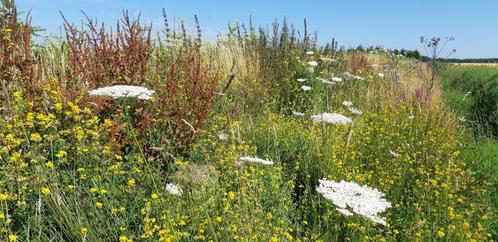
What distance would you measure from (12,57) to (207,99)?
5.44 feet

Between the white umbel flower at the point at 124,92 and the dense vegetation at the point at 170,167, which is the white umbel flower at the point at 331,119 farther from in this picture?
the white umbel flower at the point at 124,92

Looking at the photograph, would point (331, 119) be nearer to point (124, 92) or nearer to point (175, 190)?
point (175, 190)

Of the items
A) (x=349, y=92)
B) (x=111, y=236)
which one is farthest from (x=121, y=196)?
(x=349, y=92)

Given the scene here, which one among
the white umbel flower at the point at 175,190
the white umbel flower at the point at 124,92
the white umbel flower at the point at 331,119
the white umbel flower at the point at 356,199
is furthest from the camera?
the white umbel flower at the point at 331,119

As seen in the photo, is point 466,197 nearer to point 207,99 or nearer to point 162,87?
point 207,99

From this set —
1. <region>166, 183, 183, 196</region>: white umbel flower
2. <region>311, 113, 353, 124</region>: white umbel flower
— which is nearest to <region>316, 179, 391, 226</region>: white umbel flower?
<region>166, 183, 183, 196</region>: white umbel flower

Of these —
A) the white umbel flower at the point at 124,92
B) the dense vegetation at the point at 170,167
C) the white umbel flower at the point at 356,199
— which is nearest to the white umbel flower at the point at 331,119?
the dense vegetation at the point at 170,167

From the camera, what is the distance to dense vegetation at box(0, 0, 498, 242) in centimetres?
300

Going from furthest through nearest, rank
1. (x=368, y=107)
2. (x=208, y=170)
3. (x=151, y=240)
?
(x=368, y=107), (x=208, y=170), (x=151, y=240)

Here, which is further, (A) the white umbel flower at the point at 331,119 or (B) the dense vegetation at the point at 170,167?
(A) the white umbel flower at the point at 331,119

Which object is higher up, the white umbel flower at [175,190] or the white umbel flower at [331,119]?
the white umbel flower at [331,119]

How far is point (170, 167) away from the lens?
12.3 feet

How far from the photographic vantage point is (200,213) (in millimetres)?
3178

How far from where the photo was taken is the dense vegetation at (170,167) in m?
3.00
